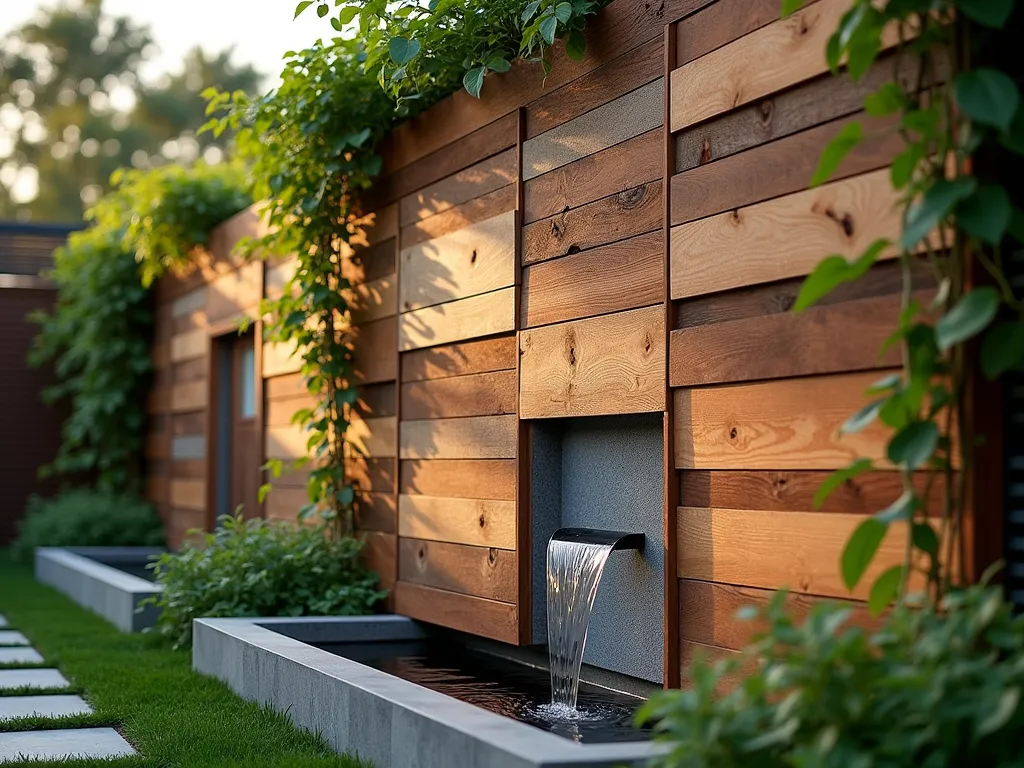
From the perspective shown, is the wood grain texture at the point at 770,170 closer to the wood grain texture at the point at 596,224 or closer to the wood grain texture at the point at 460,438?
the wood grain texture at the point at 596,224

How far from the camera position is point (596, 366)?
13.4ft

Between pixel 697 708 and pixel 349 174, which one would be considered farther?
pixel 349 174

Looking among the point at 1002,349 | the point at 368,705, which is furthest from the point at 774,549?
A: the point at 368,705

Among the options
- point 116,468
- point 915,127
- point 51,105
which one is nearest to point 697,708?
point 915,127

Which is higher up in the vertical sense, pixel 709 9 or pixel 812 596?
pixel 709 9

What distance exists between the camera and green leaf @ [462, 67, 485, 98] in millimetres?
4384

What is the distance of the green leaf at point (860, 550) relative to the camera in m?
2.54

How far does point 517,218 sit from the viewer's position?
4605 mm

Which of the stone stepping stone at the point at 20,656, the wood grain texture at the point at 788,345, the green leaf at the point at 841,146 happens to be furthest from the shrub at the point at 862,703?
the stone stepping stone at the point at 20,656

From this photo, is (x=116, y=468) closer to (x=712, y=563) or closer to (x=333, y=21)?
(x=333, y=21)

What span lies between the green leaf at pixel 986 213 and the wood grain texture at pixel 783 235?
0.25 m

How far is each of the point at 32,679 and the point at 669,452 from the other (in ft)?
10.4

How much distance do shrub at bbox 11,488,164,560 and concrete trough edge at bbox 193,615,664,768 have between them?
507 cm

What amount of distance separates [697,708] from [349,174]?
410cm
